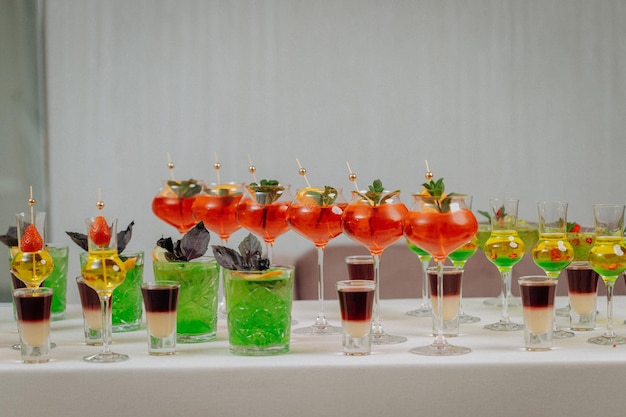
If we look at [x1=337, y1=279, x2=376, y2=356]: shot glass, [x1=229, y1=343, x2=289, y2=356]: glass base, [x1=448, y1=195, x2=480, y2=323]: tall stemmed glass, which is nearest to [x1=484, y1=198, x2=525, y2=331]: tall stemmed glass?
[x1=448, y1=195, x2=480, y2=323]: tall stemmed glass

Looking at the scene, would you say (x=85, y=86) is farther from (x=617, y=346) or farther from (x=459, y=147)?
(x=617, y=346)

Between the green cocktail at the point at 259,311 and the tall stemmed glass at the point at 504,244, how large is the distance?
55 cm

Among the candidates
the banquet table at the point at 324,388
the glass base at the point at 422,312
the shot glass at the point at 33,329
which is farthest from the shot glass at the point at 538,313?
the shot glass at the point at 33,329

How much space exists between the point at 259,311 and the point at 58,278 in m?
0.72

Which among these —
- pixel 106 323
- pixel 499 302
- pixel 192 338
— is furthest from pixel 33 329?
pixel 499 302

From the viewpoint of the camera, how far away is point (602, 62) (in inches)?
211

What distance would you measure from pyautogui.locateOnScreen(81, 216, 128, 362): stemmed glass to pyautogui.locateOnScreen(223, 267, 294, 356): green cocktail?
0.72 ft

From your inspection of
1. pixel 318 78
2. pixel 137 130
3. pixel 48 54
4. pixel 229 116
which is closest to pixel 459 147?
pixel 318 78

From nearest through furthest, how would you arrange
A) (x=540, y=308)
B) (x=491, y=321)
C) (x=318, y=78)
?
(x=540, y=308) → (x=491, y=321) → (x=318, y=78)

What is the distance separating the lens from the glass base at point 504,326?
7.20 feet

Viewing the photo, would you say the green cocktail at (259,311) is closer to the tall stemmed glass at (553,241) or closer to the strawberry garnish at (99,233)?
the strawberry garnish at (99,233)

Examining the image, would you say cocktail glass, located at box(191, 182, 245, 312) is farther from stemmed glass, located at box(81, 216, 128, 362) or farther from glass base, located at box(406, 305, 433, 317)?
stemmed glass, located at box(81, 216, 128, 362)

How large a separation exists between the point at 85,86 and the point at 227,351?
12.1 ft

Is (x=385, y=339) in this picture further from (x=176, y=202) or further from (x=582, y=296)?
(x=176, y=202)
